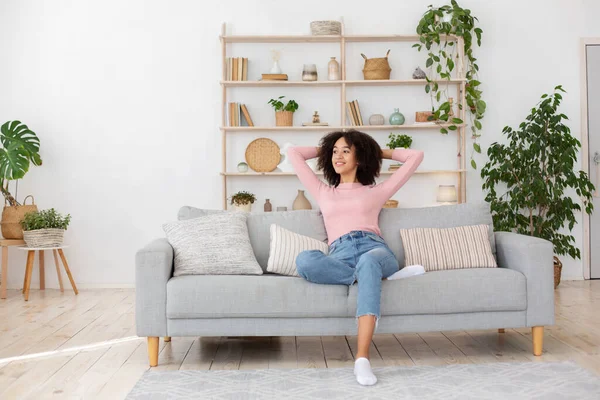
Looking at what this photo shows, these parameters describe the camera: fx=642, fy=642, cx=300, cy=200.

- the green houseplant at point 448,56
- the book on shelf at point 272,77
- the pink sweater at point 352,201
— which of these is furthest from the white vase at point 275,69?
the pink sweater at point 352,201

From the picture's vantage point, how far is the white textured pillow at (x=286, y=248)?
10.6ft

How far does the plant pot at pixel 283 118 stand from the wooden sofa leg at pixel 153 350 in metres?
2.72

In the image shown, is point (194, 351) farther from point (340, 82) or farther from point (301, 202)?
point (340, 82)

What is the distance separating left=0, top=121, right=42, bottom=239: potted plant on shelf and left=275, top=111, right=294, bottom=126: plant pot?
6.45 feet

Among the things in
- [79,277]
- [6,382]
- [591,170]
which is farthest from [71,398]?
[591,170]

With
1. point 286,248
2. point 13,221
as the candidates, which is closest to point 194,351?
point 286,248

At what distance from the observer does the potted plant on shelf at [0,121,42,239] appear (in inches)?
196

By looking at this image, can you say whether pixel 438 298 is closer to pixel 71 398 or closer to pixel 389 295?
pixel 389 295

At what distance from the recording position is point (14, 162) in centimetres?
498

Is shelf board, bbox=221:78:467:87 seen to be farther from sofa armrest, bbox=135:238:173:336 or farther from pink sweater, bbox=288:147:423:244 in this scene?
sofa armrest, bbox=135:238:173:336

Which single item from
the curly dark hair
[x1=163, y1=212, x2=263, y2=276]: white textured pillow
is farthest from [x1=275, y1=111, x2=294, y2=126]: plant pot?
[x1=163, y1=212, x2=263, y2=276]: white textured pillow

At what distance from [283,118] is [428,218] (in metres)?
2.10

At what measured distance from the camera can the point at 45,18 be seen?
5434 millimetres

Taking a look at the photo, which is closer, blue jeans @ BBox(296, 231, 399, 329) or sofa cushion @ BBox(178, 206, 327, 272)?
blue jeans @ BBox(296, 231, 399, 329)
